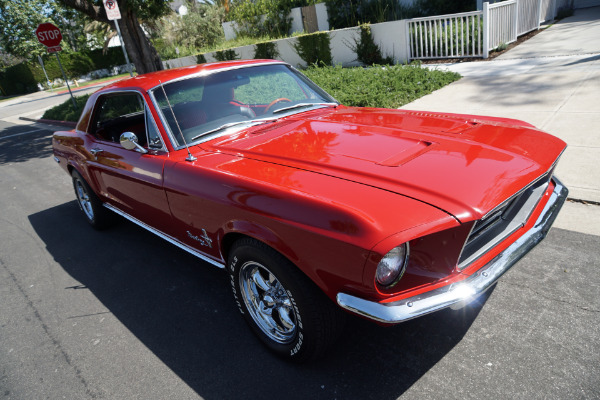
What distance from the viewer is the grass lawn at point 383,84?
25.3 ft

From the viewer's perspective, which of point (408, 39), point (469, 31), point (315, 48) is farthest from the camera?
point (315, 48)

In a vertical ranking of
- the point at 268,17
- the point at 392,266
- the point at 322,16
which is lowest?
the point at 392,266

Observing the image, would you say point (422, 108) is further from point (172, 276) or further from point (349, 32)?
point (349, 32)

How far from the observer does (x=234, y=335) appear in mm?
2850

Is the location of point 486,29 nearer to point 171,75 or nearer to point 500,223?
point 171,75

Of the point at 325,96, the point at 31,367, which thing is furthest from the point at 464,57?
the point at 31,367

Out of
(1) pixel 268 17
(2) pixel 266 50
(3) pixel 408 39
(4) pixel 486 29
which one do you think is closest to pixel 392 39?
(3) pixel 408 39

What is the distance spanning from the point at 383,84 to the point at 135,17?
7717 millimetres

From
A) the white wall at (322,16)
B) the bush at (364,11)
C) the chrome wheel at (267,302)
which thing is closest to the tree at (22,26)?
the white wall at (322,16)

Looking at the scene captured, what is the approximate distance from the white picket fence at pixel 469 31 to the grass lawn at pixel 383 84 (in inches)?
64.1

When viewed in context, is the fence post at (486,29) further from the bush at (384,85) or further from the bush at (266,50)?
the bush at (266,50)

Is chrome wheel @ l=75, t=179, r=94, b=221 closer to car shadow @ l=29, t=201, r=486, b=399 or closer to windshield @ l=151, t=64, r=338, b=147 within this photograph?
car shadow @ l=29, t=201, r=486, b=399

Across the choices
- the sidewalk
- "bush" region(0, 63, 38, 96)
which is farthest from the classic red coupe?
"bush" region(0, 63, 38, 96)

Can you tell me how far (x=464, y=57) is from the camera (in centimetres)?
1109
